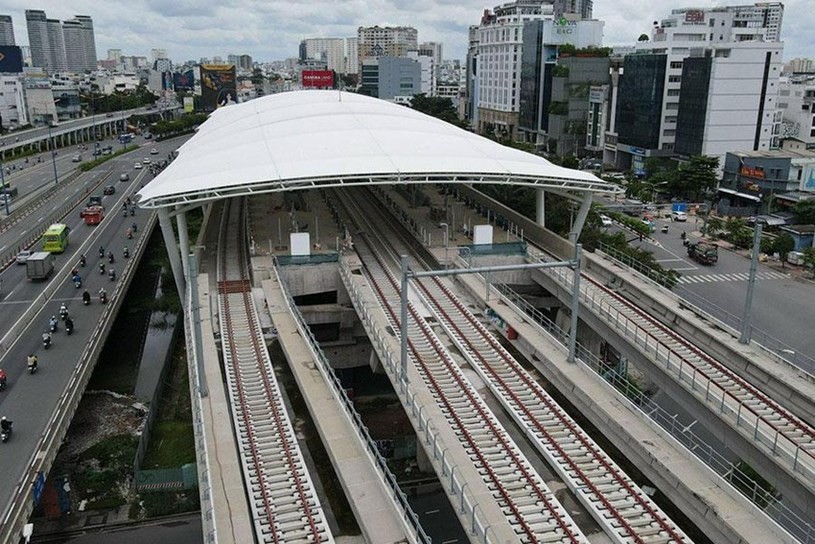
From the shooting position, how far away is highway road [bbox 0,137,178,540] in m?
23.5

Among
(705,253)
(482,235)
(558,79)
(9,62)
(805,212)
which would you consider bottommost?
(705,253)

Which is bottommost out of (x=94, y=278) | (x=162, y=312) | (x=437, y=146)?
(x=162, y=312)

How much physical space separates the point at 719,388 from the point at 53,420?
72.7 ft

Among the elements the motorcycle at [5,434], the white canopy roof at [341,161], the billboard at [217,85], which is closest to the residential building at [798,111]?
the white canopy roof at [341,161]

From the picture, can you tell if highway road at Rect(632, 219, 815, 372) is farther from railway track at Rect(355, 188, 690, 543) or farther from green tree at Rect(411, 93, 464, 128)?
green tree at Rect(411, 93, 464, 128)

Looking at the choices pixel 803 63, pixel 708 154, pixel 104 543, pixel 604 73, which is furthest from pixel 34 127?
pixel 803 63

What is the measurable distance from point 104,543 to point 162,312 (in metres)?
23.9

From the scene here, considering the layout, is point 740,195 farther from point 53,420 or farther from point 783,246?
point 53,420

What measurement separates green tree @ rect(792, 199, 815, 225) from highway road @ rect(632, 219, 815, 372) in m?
8.37

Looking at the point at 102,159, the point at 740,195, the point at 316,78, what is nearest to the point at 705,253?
the point at 740,195

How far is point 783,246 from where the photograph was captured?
49844 mm

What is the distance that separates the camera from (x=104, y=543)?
22.1m

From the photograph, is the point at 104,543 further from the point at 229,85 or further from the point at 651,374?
the point at 229,85

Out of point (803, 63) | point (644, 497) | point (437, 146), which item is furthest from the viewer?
point (803, 63)
